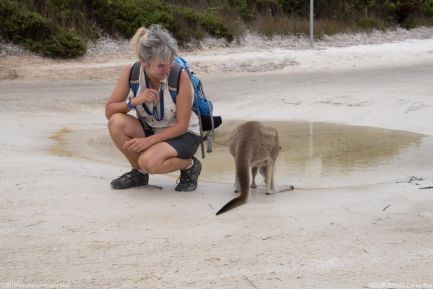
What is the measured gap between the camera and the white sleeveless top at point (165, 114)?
4.78m

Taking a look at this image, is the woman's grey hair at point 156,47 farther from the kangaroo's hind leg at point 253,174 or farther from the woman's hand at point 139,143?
the kangaroo's hind leg at point 253,174

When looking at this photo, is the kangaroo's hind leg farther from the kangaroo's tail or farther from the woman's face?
the woman's face

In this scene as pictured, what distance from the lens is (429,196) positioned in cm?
490

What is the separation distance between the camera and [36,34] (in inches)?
648

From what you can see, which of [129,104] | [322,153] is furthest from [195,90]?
[322,153]

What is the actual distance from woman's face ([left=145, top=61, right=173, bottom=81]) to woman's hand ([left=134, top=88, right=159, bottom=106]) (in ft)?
0.34

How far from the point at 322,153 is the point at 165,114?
10.2ft

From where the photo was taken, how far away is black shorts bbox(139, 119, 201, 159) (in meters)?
4.87

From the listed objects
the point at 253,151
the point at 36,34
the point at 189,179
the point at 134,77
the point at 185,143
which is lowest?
the point at 36,34

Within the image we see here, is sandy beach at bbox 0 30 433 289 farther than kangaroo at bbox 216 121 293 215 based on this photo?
No

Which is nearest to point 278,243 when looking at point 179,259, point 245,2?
point 179,259

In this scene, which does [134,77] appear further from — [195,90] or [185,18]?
[185,18]

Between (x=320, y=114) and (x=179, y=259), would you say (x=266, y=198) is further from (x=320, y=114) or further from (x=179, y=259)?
(x=320, y=114)

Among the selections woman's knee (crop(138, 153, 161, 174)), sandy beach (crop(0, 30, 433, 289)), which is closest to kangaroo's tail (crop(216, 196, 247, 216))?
sandy beach (crop(0, 30, 433, 289))
